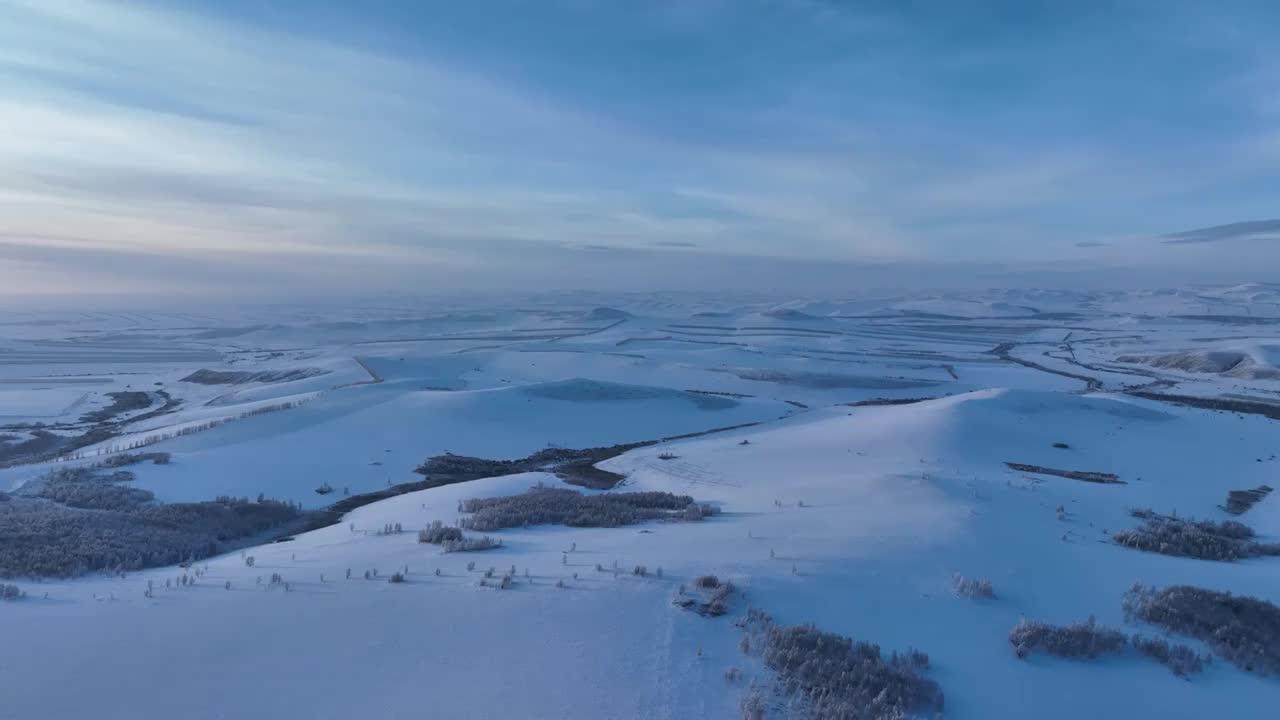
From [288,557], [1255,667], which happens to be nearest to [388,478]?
[288,557]

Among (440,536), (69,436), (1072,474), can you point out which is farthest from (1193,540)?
(69,436)

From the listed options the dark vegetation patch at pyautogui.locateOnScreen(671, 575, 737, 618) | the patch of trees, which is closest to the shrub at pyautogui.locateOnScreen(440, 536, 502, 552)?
the dark vegetation patch at pyautogui.locateOnScreen(671, 575, 737, 618)

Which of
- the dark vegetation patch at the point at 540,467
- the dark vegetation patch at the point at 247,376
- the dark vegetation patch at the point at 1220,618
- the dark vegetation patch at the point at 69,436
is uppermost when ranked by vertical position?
the dark vegetation patch at the point at 1220,618

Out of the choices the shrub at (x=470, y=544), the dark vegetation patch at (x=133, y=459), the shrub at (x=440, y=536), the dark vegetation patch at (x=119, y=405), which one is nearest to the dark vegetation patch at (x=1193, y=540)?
the shrub at (x=470, y=544)

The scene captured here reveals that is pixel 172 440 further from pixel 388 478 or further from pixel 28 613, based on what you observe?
pixel 28 613

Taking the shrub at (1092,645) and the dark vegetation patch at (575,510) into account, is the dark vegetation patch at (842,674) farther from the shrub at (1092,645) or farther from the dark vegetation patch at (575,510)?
the dark vegetation patch at (575,510)

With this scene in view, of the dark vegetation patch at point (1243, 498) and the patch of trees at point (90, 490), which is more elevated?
the patch of trees at point (90, 490)

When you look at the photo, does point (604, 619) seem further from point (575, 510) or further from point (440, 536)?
point (575, 510)
